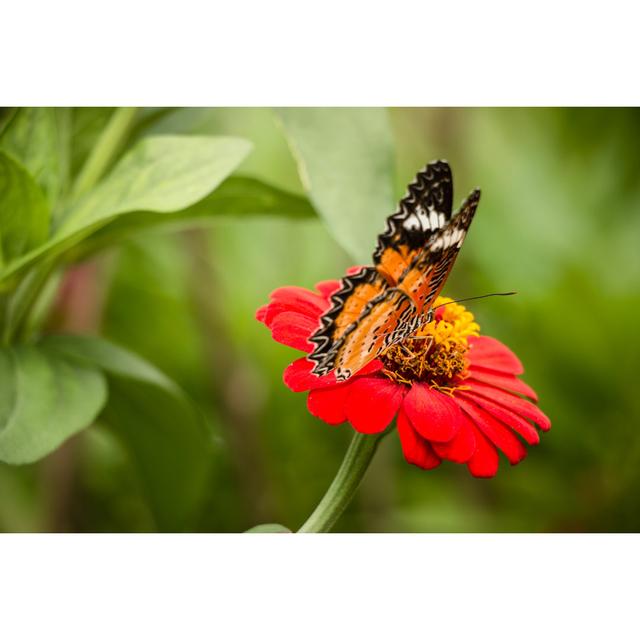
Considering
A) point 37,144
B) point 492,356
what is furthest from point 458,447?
point 37,144

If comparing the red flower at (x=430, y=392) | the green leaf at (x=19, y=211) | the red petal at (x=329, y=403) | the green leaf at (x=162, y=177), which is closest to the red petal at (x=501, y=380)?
the red flower at (x=430, y=392)

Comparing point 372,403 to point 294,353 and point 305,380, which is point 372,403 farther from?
point 294,353

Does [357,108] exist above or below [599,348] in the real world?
above

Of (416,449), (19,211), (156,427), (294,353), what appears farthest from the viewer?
(294,353)

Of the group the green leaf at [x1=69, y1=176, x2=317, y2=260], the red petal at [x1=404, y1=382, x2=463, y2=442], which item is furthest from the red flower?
the green leaf at [x1=69, y1=176, x2=317, y2=260]

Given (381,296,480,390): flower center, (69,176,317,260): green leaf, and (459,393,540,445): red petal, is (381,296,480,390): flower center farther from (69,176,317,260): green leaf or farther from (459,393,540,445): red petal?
(69,176,317,260): green leaf
